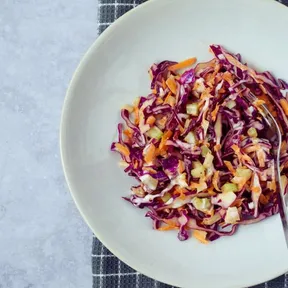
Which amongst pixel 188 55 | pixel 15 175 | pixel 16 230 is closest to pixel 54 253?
pixel 16 230

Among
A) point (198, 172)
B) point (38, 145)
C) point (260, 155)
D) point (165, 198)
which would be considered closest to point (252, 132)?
point (260, 155)

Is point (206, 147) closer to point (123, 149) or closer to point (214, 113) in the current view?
point (214, 113)

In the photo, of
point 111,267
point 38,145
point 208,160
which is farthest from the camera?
point 38,145

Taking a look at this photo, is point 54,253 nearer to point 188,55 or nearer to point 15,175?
point 15,175

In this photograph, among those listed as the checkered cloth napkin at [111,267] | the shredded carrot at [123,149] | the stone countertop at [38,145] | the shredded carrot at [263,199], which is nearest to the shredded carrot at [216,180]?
the shredded carrot at [263,199]

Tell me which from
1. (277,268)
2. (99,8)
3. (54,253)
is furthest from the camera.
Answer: (54,253)

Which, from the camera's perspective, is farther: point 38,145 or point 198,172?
point 38,145
